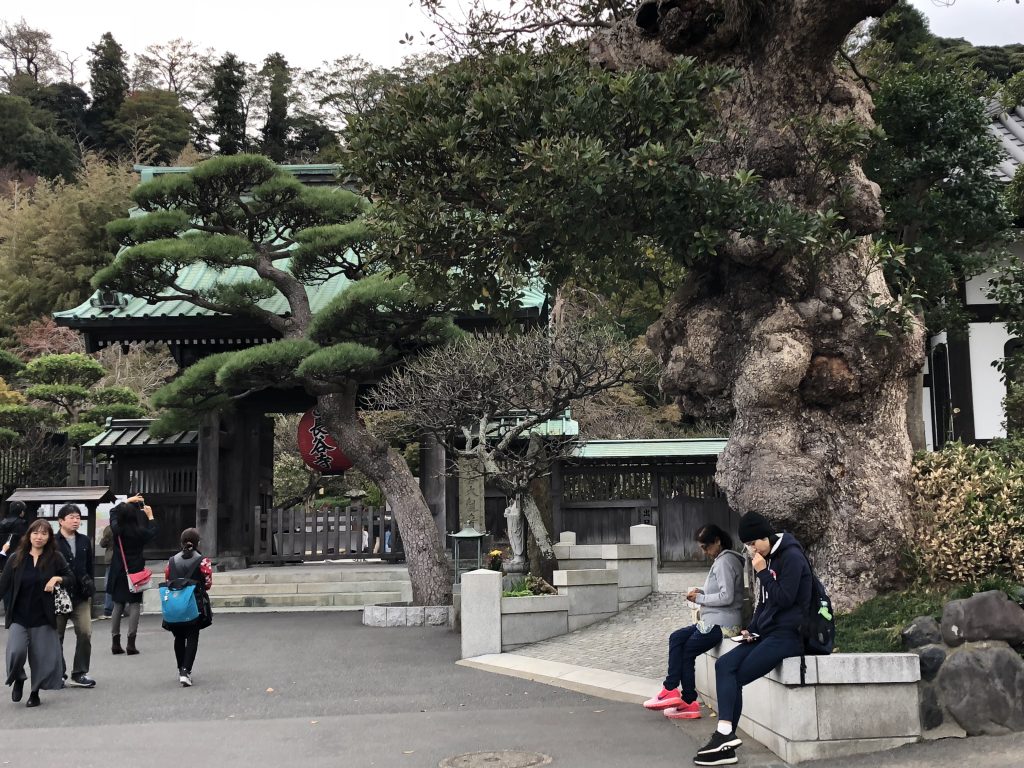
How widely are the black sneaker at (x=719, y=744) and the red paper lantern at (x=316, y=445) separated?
43.9ft

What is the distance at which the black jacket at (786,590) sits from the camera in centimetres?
608

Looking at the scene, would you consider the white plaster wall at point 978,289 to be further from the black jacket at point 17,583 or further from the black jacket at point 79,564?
the black jacket at point 17,583

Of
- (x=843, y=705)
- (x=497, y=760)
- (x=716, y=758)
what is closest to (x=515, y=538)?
(x=497, y=760)

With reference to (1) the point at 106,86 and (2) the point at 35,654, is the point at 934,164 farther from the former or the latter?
(1) the point at 106,86

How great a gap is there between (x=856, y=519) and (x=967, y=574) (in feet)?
3.19

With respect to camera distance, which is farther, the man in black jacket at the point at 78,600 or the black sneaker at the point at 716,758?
the man in black jacket at the point at 78,600

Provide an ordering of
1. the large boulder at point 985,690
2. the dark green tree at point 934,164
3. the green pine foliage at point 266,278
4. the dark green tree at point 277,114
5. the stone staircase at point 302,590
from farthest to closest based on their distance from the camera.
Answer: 1. the dark green tree at point 277,114
2. the stone staircase at point 302,590
3. the green pine foliage at point 266,278
4. the dark green tree at point 934,164
5. the large boulder at point 985,690

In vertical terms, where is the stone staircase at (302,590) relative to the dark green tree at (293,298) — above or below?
below

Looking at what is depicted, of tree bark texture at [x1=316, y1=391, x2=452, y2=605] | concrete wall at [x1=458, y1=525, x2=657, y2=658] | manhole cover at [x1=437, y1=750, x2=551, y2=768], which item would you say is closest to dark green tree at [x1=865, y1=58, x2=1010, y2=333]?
concrete wall at [x1=458, y1=525, x2=657, y2=658]

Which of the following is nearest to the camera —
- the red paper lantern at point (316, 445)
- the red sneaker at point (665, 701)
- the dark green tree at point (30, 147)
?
the red sneaker at point (665, 701)

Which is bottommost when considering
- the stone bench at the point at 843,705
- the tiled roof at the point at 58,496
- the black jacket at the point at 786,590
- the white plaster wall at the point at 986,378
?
the stone bench at the point at 843,705

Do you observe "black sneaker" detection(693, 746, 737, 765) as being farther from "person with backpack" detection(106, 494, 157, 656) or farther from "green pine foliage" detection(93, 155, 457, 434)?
"green pine foliage" detection(93, 155, 457, 434)

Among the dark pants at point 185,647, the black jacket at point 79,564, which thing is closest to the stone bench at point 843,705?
the dark pants at point 185,647

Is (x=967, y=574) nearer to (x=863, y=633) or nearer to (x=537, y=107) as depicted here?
(x=863, y=633)
